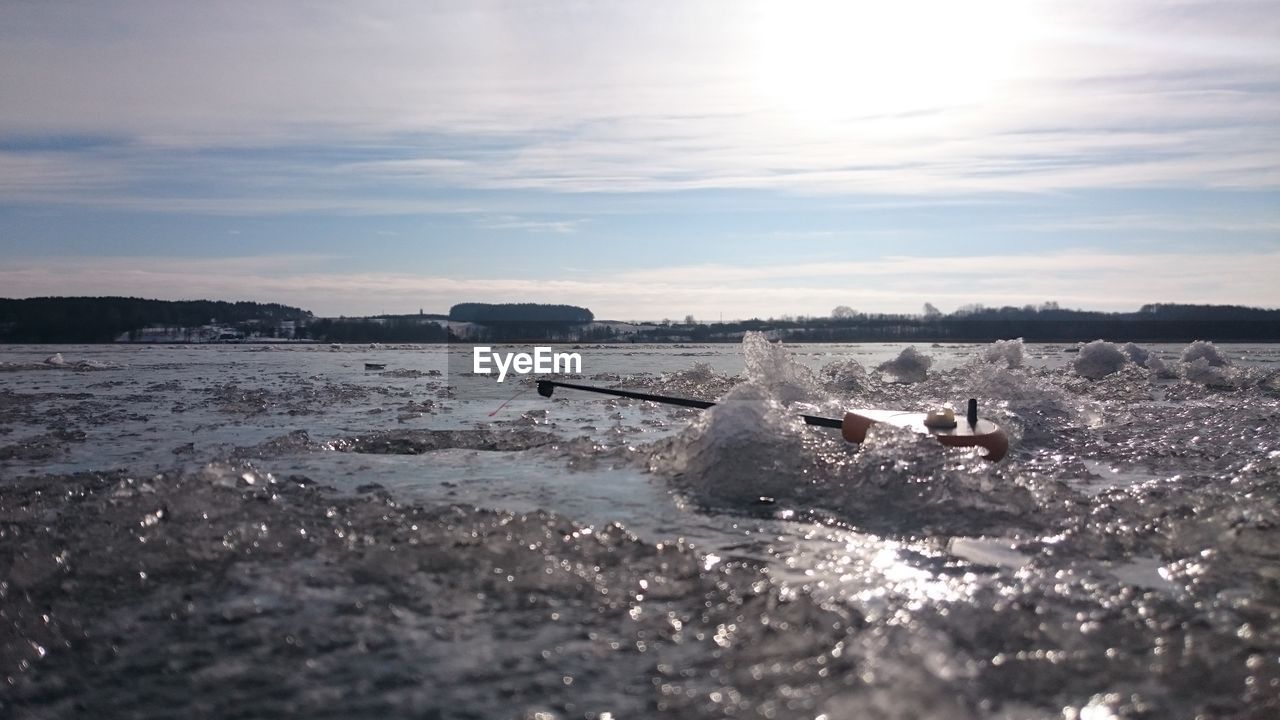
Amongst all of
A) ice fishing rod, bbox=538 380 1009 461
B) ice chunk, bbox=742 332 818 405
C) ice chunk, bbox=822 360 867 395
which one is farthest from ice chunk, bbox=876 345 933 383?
ice fishing rod, bbox=538 380 1009 461

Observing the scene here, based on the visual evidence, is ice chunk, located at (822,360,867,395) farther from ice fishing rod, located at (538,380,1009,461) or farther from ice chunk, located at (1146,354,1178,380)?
ice fishing rod, located at (538,380,1009,461)

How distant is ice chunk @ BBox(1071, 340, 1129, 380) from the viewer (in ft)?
83.8

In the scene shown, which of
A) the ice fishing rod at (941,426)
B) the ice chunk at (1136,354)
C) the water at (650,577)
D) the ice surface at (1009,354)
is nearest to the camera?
the water at (650,577)

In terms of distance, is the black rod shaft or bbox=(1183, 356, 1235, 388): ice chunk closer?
the black rod shaft

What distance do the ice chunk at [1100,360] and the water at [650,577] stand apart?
55.0ft

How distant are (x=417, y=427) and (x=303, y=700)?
8556 mm

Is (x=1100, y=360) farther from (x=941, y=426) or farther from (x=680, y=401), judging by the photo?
(x=941, y=426)

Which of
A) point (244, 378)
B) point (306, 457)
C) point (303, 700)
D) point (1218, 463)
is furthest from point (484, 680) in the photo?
point (244, 378)

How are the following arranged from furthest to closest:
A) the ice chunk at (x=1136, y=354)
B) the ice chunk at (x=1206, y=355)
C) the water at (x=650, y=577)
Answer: the ice chunk at (x=1136, y=354) → the ice chunk at (x=1206, y=355) → the water at (x=650, y=577)

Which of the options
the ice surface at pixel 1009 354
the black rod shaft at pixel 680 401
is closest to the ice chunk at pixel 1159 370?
the ice surface at pixel 1009 354

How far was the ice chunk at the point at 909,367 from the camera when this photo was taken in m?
23.0

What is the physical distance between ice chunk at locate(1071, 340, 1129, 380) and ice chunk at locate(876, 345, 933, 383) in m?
4.80

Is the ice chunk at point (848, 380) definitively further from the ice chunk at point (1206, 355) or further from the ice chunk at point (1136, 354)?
the ice chunk at point (1136, 354)

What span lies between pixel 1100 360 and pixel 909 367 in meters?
6.68
